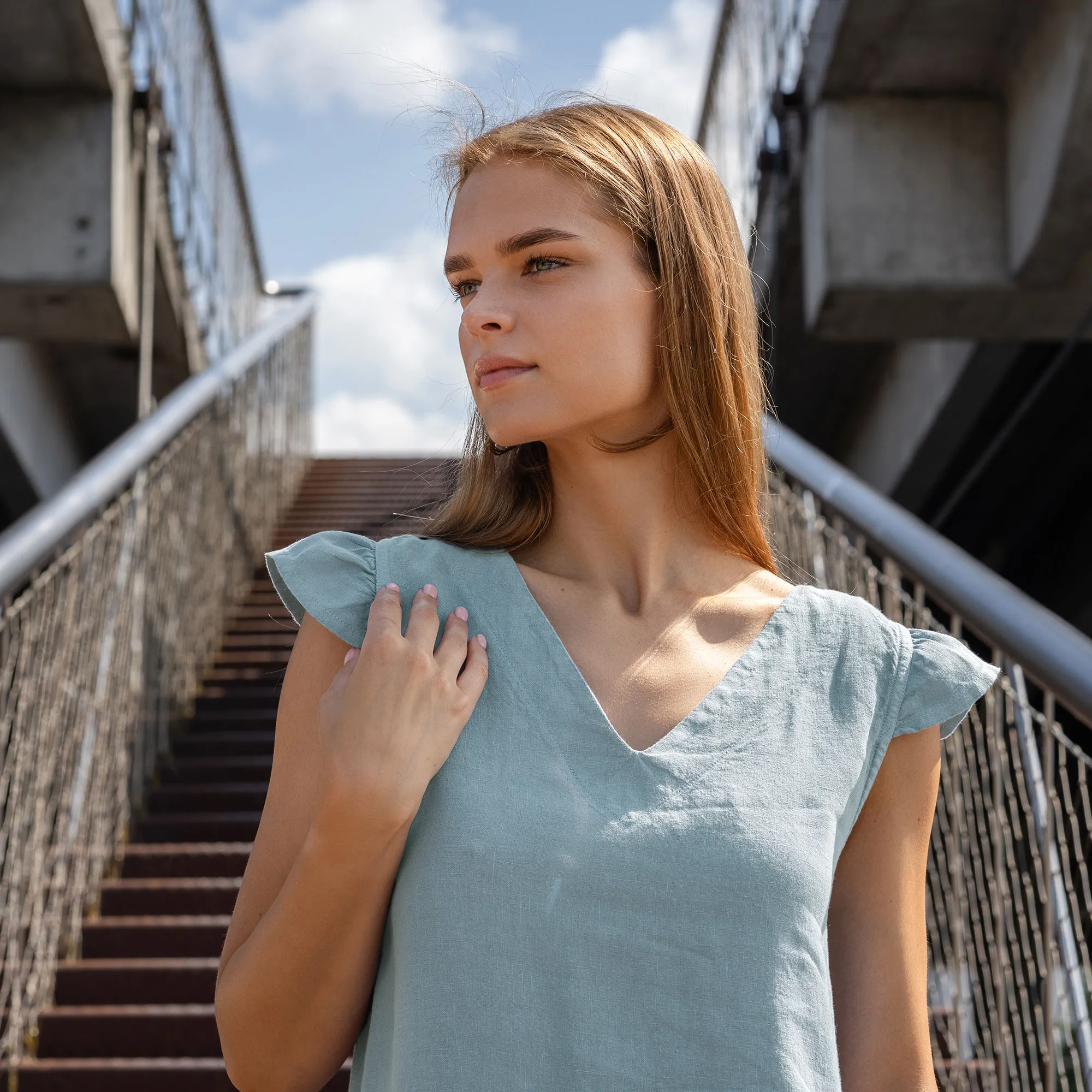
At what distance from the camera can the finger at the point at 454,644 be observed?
3.57 feet

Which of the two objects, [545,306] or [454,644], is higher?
[545,306]

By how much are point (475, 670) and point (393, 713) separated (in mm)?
100

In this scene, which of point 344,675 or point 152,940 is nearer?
point 344,675

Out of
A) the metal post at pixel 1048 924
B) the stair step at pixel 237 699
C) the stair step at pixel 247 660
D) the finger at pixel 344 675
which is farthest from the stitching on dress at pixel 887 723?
the stair step at pixel 247 660

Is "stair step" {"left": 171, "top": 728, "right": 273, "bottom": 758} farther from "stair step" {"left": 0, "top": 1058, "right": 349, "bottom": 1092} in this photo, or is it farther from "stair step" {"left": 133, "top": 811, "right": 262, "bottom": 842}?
"stair step" {"left": 0, "top": 1058, "right": 349, "bottom": 1092}

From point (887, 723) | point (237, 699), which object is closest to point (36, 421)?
point (237, 699)

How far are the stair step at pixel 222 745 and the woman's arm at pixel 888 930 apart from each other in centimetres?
343

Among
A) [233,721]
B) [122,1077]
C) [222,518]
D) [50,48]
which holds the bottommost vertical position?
[122,1077]

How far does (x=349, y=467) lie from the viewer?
8.45 meters

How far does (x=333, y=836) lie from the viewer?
1.02 meters

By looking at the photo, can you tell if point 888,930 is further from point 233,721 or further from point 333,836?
point 233,721

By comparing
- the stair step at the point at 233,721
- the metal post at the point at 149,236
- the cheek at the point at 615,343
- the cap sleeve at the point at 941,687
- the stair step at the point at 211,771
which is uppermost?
the metal post at the point at 149,236

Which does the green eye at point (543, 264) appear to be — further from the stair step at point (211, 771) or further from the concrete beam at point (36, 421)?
the concrete beam at point (36, 421)

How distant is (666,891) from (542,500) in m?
0.48
